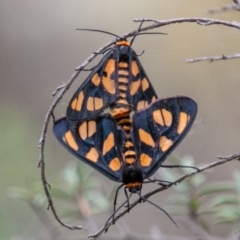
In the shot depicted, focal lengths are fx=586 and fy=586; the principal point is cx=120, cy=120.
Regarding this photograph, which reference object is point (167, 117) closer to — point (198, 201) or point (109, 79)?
point (109, 79)

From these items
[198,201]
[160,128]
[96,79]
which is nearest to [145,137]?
[160,128]

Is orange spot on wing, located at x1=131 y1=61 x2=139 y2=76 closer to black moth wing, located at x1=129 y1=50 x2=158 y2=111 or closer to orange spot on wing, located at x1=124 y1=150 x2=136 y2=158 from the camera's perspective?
black moth wing, located at x1=129 y1=50 x2=158 y2=111

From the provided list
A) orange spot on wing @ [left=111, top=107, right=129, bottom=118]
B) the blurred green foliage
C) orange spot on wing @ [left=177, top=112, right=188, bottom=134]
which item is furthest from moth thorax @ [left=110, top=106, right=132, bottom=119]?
the blurred green foliage

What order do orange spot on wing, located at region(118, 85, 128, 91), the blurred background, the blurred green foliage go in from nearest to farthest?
orange spot on wing, located at region(118, 85, 128, 91)
the blurred green foliage
the blurred background

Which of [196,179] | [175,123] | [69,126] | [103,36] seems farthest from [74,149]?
[103,36]

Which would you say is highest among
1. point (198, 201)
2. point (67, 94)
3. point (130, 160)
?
point (67, 94)

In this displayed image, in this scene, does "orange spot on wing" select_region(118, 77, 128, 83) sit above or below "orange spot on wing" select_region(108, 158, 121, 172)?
above

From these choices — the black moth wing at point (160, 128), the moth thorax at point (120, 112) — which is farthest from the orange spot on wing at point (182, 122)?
the moth thorax at point (120, 112)
